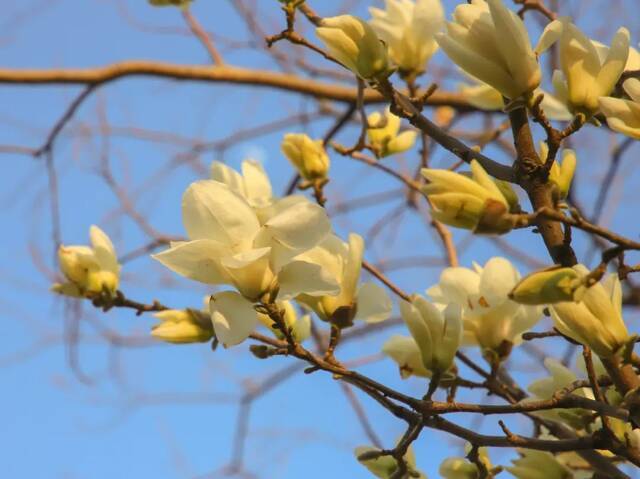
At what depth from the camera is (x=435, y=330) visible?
0.68 metres

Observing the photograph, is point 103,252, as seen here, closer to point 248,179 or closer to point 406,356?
point 248,179

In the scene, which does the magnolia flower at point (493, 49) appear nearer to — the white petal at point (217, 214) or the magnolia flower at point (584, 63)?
the magnolia flower at point (584, 63)

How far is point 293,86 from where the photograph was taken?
1693 mm

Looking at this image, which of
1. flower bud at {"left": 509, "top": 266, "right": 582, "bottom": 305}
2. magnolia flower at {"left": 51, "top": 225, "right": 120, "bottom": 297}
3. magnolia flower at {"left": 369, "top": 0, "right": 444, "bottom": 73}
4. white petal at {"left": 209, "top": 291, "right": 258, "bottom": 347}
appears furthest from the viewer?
magnolia flower at {"left": 369, "top": 0, "right": 444, "bottom": 73}

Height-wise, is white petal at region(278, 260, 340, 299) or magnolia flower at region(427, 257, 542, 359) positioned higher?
white petal at region(278, 260, 340, 299)

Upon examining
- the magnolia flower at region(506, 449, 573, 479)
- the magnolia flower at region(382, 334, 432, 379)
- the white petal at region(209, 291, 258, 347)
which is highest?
the white petal at region(209, 291, 258, 347)


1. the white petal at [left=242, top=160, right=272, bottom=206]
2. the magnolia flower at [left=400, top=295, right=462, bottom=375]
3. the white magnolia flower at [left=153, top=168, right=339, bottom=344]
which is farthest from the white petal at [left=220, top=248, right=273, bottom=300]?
A: the white petal at [left=242, top=160, right=272, bottom=206]

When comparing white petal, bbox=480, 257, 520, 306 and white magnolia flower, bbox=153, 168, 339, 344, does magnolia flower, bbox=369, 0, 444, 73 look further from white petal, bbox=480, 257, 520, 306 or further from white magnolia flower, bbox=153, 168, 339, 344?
white magnolia flower, bbox=153, 168, 339, 344

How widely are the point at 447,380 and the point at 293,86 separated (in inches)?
42.0

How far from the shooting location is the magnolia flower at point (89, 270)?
98 cm

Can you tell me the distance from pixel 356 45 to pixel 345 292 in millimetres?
219

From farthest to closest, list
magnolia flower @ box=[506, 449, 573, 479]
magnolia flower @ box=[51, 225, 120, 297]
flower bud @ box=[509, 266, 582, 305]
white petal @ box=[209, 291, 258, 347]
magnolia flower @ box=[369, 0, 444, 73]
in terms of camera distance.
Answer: magnolia flower @ box=[369, 0, 444, 73] < magnolia flower @ box=[51, 225, 120, 297] < magnolia flower @ box=[506, 449, 573, 479] < white petal @ box=[209, 291, 258, 347] < flower bud @ box=[509, 266, 582, 305]

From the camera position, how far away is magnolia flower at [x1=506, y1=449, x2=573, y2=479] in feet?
2.53

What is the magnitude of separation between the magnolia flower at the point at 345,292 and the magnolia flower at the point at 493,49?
185 mm
